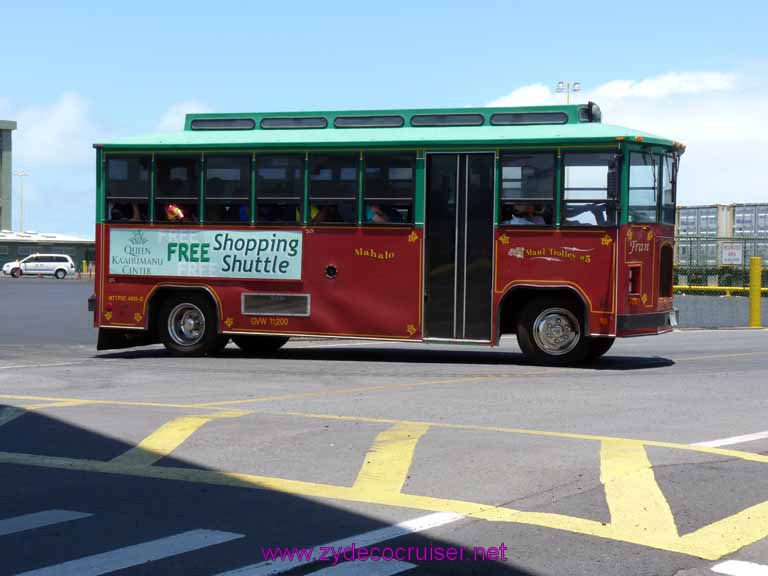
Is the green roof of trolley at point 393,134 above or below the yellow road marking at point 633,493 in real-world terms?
above

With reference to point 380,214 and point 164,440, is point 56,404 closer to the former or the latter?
point 164,440

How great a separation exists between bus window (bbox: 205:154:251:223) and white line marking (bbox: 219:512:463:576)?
11.7 metres

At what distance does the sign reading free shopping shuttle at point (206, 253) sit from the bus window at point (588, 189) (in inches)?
166

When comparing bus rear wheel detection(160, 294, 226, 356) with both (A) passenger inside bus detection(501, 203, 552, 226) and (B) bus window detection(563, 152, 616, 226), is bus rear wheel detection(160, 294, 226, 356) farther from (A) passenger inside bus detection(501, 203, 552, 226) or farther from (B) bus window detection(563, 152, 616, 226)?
(B) bus window detection(563, 152, 616, 226)

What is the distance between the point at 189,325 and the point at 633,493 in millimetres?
12039

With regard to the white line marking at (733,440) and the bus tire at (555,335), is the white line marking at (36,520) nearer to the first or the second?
the white line marking at (733,440)

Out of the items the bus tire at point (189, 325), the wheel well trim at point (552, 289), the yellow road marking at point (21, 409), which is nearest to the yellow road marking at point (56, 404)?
the yellow road marking at point (21, 409)

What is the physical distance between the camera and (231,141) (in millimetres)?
17938

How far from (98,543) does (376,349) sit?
47.9ft

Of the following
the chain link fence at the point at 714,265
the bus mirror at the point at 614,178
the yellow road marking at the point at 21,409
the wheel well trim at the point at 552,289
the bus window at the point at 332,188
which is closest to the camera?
the yellow road marking at the point at 21,409

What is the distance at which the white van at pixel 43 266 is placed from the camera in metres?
84.1

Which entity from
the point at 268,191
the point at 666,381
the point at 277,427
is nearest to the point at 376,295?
the point at 268,191

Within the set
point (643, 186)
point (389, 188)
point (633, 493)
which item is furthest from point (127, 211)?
point (633, 493)

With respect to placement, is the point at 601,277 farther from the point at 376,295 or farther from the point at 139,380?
the point at 139,380
